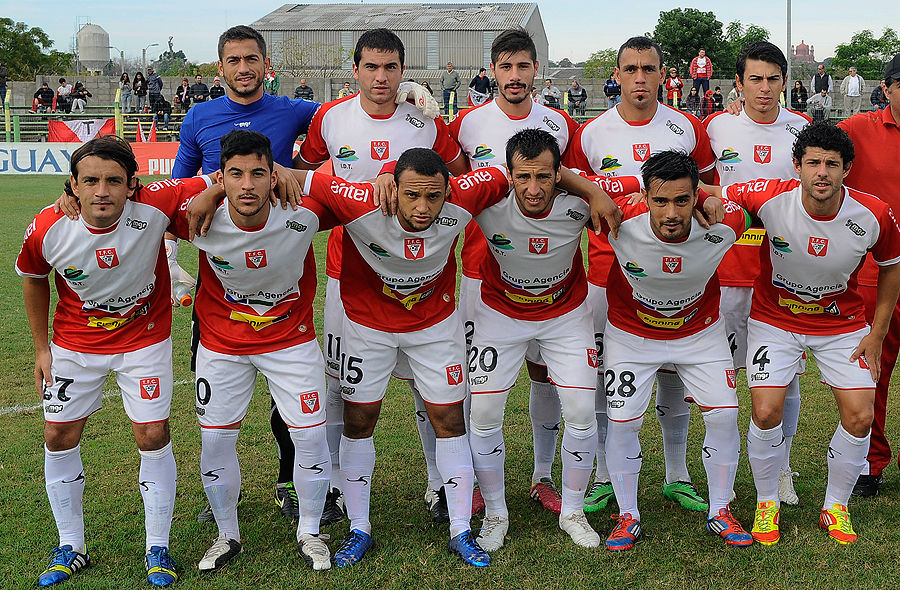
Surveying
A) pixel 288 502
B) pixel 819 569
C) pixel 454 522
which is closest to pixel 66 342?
pixel 288 502

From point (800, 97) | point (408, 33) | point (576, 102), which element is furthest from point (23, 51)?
point (800, 97)

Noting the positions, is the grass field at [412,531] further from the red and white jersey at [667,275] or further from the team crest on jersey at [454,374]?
the red and white jersey at [667,275]

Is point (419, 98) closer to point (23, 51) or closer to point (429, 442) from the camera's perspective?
point (429, 442)

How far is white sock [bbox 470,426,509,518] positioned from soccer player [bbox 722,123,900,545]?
143cm

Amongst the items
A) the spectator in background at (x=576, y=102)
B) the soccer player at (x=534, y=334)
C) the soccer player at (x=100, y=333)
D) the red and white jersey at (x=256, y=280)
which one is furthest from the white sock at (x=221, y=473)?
the spectator in background at (x=576, y=102)

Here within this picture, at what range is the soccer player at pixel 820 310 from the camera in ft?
16.0

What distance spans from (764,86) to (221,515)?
4131 mm

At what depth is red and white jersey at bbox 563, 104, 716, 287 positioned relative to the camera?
541 centimetres

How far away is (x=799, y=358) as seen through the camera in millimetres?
5055

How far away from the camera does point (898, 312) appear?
5637 millimetres

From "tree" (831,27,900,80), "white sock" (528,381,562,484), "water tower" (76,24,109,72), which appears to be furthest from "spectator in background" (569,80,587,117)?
"water tower" (76,24,109,72)

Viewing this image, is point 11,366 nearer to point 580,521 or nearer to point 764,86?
point 580,521

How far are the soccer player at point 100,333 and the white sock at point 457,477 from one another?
1488mm

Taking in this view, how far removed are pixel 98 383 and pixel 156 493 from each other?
0.66 meters
